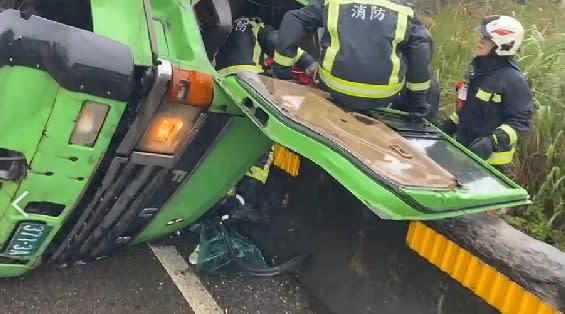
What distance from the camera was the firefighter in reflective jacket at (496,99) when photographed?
144 inches

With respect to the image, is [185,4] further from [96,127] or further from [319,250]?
[319,250]

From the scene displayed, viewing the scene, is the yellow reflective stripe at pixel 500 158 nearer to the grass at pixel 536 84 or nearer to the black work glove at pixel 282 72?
the grass at pixel 536 84

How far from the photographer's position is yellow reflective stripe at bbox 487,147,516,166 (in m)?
3.65

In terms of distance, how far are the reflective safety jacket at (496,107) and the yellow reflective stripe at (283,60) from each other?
3.99ft

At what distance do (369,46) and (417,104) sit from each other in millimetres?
436

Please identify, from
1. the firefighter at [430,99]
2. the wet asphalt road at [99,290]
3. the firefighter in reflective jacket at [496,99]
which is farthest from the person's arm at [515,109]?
the wet asphalt road at [99,290]

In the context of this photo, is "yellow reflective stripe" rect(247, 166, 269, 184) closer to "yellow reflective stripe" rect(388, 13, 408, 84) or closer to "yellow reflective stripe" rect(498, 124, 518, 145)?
"yellow reflective stripe" rect(388, 13, 408, 84)

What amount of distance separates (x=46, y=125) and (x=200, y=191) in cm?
91

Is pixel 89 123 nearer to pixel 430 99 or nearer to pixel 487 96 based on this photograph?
pixel 430 99

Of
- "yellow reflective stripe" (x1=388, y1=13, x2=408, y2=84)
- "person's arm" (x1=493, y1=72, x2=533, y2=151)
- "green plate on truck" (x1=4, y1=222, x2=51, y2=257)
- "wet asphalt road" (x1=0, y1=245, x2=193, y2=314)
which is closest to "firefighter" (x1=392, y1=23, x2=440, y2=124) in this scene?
"yellow reflective stripe" (x1=388, y1=13, x2=408, y2=84)

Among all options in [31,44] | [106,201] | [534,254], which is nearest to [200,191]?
[106,201]

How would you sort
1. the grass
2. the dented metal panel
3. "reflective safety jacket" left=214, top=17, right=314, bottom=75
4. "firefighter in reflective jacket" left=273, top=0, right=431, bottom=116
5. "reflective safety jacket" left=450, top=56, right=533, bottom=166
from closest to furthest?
the dented metal panel
"firefighter in reflective jacket" left=273, top=0, right=431, bottom=116
the grass
"reflective safety jacket" left=450, top=56, right=533, bottom=166
"reflective safety jacket" left=214, top=17, right=314, bottom=75

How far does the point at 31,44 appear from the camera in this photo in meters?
2.15

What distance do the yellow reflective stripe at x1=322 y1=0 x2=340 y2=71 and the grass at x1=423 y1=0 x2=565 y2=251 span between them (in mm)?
1318
